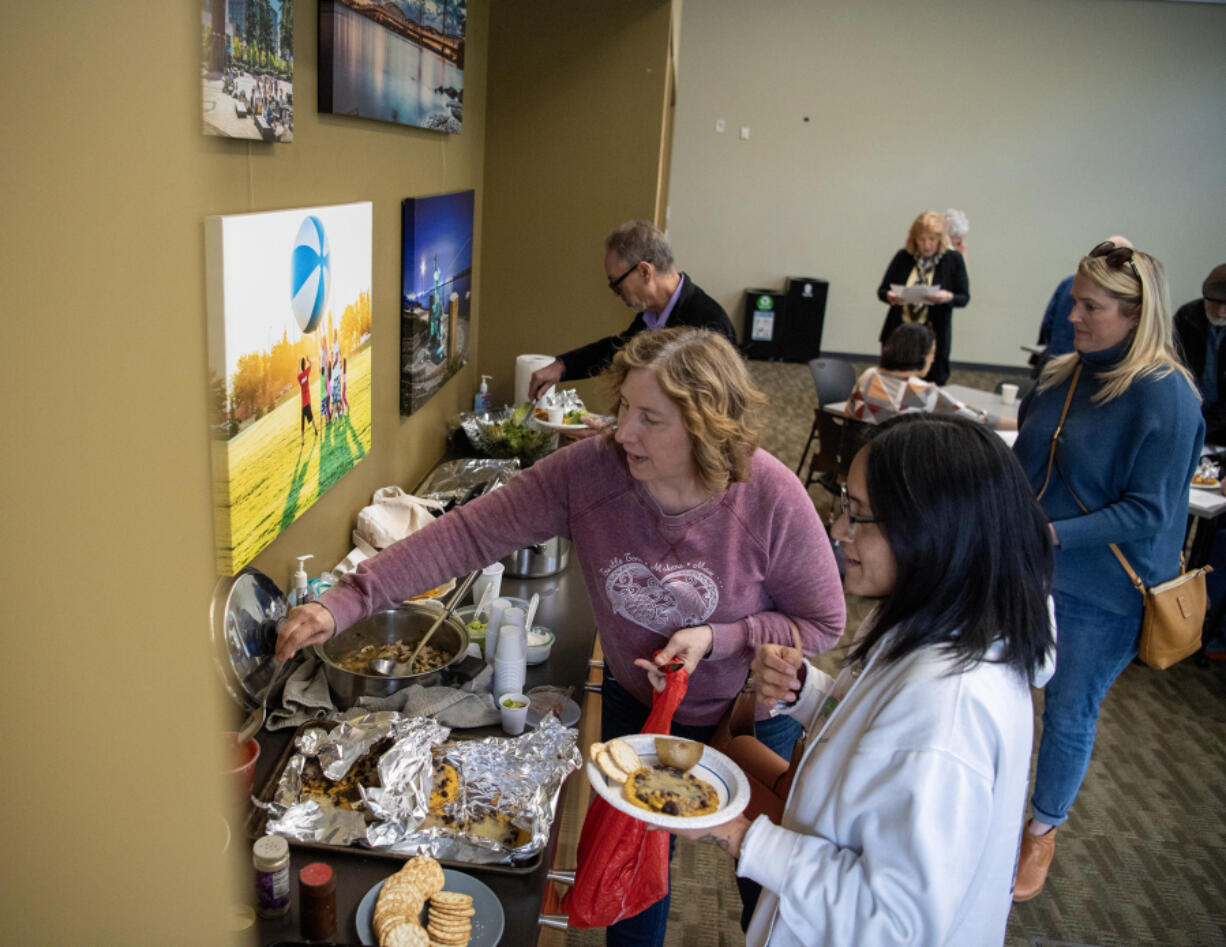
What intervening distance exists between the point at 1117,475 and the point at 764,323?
761 centimetres

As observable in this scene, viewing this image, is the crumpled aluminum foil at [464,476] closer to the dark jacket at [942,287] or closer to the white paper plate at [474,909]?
the white paper plate at [474,909]

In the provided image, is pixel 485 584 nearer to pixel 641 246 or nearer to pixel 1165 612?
pixel 641 246

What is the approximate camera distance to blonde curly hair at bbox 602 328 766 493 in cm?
158

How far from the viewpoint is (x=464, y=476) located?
3.02 m

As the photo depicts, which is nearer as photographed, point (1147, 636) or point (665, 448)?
point (665, 448)

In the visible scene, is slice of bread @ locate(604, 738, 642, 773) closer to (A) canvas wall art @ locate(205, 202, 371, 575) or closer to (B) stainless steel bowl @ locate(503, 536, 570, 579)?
(A) canvas wall art @ locate(205, 202, 371, 575)

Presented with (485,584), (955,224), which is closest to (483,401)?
(485,584)

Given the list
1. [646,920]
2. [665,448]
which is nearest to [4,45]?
[665,448]

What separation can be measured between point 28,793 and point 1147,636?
8.04ft

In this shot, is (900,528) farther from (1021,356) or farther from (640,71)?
(1021,356)

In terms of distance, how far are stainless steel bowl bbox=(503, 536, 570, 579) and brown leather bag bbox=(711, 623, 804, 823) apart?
91 cm

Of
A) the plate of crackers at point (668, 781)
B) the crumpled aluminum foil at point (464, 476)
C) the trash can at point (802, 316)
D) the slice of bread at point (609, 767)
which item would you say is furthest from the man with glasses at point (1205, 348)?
the trash can at point (802, 316)

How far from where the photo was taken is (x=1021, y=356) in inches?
382

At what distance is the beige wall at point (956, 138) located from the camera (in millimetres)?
8766
